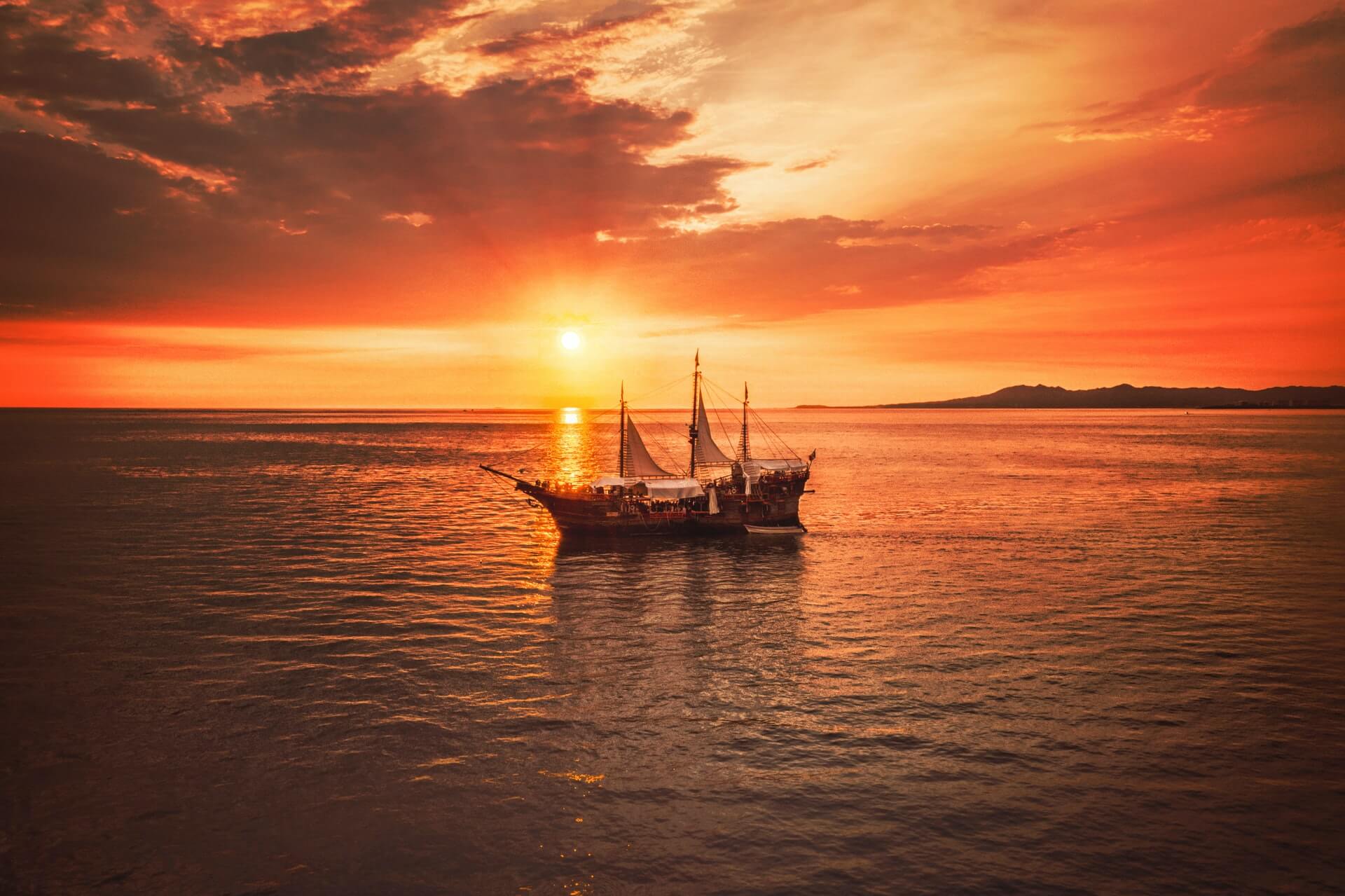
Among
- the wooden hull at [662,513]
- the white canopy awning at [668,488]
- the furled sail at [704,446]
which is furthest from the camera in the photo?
the furled sail at [704,446]

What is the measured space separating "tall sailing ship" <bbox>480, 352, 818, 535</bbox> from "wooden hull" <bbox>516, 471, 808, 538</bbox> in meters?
0.06

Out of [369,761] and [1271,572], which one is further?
[1271,572]

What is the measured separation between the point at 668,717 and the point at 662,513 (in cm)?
3831

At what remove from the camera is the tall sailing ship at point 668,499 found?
62.4 m

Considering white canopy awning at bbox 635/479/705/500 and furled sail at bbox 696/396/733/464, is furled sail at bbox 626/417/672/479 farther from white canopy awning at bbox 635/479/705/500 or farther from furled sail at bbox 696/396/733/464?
furled sail at bbox 696/396/733/464

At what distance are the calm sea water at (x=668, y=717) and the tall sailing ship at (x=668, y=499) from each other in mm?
5801

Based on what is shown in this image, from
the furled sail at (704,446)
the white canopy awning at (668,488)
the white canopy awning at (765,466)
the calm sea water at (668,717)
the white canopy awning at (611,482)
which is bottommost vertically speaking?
the calm sea water at (668,717)

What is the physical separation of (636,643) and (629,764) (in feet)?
39.8

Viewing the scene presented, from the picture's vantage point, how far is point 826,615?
39.7 meters

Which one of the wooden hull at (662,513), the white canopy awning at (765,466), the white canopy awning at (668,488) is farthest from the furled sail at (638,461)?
the white canopy awning at (765,466)

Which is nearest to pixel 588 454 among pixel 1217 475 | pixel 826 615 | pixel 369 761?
pixel 1217 475

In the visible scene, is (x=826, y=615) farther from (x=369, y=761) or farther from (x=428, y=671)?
(x=369, y=761)

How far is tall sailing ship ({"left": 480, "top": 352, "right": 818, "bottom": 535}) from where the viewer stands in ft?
205

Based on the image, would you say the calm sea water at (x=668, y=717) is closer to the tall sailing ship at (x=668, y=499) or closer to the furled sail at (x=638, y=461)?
the tall sailing ship at (x=668, y=499)
